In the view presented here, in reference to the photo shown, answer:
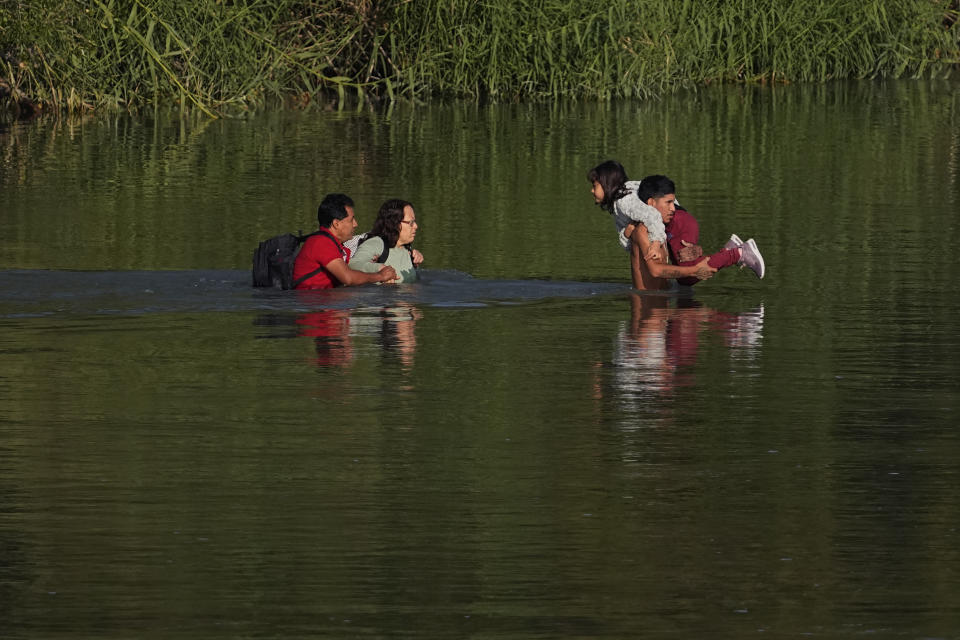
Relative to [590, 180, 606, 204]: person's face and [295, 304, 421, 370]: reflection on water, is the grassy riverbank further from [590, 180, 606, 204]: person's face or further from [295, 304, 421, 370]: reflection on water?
[295, 304, 421, 370]: reflection on water

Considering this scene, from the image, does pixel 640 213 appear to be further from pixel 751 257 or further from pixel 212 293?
pixel 212 293

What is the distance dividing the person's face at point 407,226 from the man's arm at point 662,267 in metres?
1.50

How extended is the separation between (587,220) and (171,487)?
11930 millimetres

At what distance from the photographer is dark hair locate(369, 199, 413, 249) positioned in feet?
51.8

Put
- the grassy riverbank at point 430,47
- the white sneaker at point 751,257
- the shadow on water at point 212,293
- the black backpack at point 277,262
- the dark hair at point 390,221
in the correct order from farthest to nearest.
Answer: the grassy riverbank at point 430,47
the black backpack at point 277,262
the dark hair at point 390,221
the white sneaker at point 751,257
the shadow on water at point 212,293

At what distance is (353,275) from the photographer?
15.8 meters

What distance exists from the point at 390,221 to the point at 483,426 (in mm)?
5271

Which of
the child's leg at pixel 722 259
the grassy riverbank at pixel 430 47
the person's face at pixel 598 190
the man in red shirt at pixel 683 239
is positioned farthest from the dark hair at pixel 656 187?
the grassy riverbank at pixel 430 47

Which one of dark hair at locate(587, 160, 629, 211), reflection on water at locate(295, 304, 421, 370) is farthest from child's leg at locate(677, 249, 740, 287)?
reflection on water at locate(295, 304, 421, 370)

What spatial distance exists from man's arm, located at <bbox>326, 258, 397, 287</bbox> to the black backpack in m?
0.20

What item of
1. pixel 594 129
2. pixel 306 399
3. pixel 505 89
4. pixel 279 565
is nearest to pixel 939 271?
pixel 306 399

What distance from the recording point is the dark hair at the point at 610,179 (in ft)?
52.3

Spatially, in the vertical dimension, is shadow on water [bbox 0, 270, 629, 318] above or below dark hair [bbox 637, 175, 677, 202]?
below

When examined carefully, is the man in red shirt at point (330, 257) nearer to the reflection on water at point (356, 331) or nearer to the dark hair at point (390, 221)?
the dark hair at point (390, 221)
